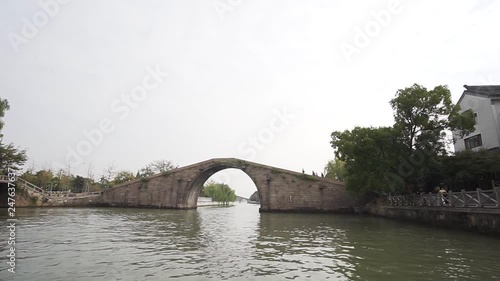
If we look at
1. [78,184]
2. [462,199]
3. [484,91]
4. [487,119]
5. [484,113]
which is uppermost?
[484,91]

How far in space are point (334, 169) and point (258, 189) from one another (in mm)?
15823

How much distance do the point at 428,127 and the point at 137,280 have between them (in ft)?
59.9

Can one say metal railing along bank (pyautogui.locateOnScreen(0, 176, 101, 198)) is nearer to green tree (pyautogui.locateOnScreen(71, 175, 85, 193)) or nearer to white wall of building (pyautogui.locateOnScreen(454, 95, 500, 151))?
green tree (pyautogui.locateOnScreen(71, 175, 85, 193))

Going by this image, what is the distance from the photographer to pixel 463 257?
7945mm

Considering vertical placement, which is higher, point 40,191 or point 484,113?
point 484,113

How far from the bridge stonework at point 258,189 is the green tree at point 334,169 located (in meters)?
10.4

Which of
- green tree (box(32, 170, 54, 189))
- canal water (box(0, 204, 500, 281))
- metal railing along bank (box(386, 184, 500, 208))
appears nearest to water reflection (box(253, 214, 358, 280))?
canal water (box(0, 204, 500, 281))

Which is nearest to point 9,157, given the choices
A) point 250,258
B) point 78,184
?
point 78,184

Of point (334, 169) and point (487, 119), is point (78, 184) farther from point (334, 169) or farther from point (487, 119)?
point (487, 119)

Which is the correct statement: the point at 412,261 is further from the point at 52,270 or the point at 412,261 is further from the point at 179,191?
the point at 179,191

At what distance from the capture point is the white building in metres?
22.7

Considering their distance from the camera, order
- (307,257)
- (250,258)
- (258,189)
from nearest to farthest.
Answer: (250,258) → (307,257) → (258,189)

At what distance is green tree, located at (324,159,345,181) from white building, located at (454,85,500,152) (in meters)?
18.2

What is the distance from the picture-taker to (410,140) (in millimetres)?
18844
